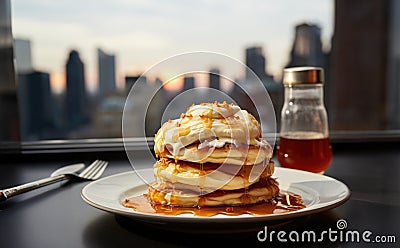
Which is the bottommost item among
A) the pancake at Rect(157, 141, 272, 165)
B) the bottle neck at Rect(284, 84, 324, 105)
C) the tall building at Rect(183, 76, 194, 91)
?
the pancake at Rect(157, 141, 272, 165)

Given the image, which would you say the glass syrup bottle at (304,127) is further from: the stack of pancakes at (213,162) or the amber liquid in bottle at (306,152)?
the stack of pancakes at (213,162)

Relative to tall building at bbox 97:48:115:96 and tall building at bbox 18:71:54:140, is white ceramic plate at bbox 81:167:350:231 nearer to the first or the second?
tall building at bbox 18:71:54:140

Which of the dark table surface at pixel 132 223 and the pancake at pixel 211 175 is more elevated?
the pancake at pixel 211 175

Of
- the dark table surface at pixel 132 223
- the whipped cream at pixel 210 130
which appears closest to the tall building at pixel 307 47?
the dark table surface at pixel 132 223

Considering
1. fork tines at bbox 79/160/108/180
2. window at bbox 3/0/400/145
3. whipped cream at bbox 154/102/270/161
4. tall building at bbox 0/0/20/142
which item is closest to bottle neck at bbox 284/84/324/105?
Result: whipped cream at bbox 154/102/270/161

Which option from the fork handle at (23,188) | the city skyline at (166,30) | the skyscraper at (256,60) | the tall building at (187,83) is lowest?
the fork handle at (23,188)

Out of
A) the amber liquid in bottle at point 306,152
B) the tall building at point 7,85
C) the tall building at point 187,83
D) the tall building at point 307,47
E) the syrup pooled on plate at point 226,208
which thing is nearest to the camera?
the syrup pooled on plate at point 226,208

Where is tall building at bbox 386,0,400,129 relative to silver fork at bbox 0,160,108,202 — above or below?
above
